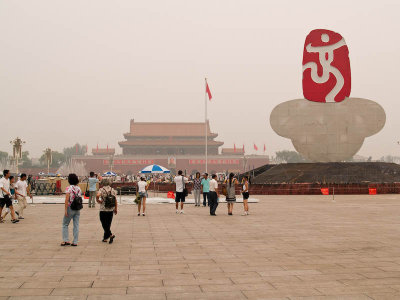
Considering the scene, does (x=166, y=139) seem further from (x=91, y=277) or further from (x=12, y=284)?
(x=12, y=284)

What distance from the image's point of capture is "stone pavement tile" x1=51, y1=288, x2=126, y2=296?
4.27m

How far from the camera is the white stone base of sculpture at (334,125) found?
28.2 meters

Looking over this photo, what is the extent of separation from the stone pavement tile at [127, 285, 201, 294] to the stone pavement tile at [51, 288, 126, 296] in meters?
0.11

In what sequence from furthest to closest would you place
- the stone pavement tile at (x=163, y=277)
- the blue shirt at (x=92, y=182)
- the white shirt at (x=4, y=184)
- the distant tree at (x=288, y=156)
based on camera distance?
the distant tree at (x=288, y=156) < the blue shirt at (x=92, y=182) < the white shirt at (x=4, y=184) < the stone pavement tile at (x=163, y=277)

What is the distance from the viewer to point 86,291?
4.36 m

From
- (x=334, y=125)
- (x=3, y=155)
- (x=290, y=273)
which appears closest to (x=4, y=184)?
(x=290, y=273)

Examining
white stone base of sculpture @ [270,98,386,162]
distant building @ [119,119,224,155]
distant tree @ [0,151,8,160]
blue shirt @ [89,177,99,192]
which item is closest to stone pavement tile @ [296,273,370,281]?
blue shirt @ [89,177,99,192]

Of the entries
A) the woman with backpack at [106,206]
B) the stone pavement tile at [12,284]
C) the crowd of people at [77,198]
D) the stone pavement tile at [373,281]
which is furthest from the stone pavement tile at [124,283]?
the woman with backpack at [106,206]

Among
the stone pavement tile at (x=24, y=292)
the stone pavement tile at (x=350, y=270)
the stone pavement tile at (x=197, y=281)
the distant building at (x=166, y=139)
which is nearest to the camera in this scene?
the stone pavement tile at (x=24, y=292)

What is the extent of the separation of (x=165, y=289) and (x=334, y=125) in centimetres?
2526

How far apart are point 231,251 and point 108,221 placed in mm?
2143

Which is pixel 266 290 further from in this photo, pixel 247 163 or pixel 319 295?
pixel 247 163

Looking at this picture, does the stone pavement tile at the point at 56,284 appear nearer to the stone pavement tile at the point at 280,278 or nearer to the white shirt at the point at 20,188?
the stone pavement tile at the point at 280,278

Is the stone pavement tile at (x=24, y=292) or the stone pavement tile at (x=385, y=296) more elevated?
the stone pavement tile at (x=24, y=292)
